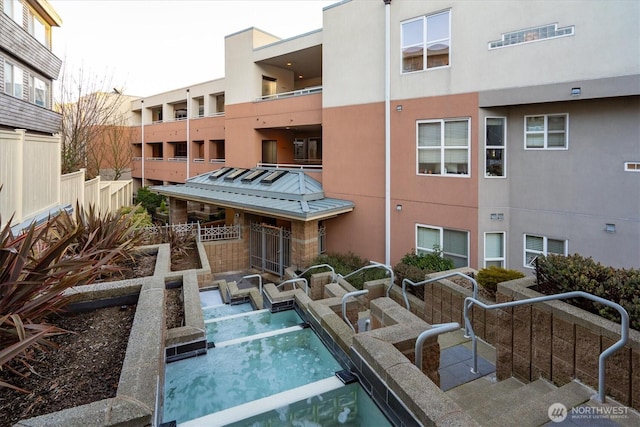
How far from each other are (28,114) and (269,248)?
14.4 m

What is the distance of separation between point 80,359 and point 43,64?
76.9 ft

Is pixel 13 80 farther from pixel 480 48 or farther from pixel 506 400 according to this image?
pixel 506 400

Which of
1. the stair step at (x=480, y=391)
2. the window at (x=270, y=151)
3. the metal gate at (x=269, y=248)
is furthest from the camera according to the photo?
the window at (x=270, y=151)

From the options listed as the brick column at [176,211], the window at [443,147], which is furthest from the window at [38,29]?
the window at [443,147]

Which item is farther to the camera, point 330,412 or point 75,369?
point 330,412

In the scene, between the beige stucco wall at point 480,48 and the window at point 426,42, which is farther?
the window at point 426,42

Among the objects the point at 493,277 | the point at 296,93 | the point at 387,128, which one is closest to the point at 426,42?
the point at 387,128

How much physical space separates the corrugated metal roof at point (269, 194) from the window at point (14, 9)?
1035 cm

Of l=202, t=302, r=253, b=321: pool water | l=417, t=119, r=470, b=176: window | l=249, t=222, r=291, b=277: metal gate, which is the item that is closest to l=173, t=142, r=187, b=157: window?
l=249, t=222, r=291, b=277: metal gate

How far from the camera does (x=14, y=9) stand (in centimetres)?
1755

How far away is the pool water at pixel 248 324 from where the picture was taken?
6118 millimetres

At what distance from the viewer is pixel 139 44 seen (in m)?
22.5

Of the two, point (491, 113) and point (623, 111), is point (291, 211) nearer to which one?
point (491, 113)

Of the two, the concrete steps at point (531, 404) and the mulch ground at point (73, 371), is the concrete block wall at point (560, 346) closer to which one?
the concrete steps at point (531, 404)
